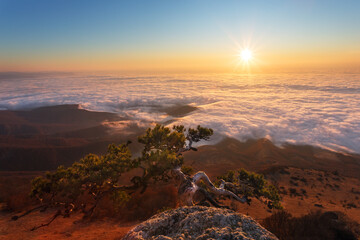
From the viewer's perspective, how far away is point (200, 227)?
Result: 3.18 meters

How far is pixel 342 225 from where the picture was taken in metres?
7.47

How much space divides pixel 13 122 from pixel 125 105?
46.6 m

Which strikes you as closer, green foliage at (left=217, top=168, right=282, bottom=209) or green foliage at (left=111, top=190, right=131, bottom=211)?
green foliage at (left=111, top=190, right=131, bottom=211)

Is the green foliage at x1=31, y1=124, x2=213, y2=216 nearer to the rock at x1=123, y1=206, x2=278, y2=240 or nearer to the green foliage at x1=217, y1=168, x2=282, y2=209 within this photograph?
the rock at x1=123, y1=206, x2=278, y2=240

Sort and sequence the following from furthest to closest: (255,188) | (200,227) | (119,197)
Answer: (255,188) < (119,197) < (200,227)

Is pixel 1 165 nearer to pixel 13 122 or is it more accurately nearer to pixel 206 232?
pixel 13 122

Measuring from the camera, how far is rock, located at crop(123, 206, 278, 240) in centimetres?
289

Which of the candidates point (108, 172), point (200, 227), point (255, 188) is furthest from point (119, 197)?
point (255, 188)

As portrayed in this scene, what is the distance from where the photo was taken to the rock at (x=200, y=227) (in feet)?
9.49

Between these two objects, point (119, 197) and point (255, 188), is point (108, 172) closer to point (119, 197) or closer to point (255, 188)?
point (119, 197)

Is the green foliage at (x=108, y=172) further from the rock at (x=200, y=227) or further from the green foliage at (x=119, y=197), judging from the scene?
the rock at (x=200, y=227)

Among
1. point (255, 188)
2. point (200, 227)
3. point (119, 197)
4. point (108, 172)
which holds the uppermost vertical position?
point (200, 227)

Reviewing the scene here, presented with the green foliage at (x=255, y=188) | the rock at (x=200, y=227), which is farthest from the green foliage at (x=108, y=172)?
the green foliage at (x=255, y=188)

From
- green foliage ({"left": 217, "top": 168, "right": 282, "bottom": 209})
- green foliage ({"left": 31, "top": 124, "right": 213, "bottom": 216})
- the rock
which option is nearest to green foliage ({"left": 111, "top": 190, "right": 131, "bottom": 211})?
green foliage ({"left": 31, "top": 124, "right": 213, "bottom": 216})
